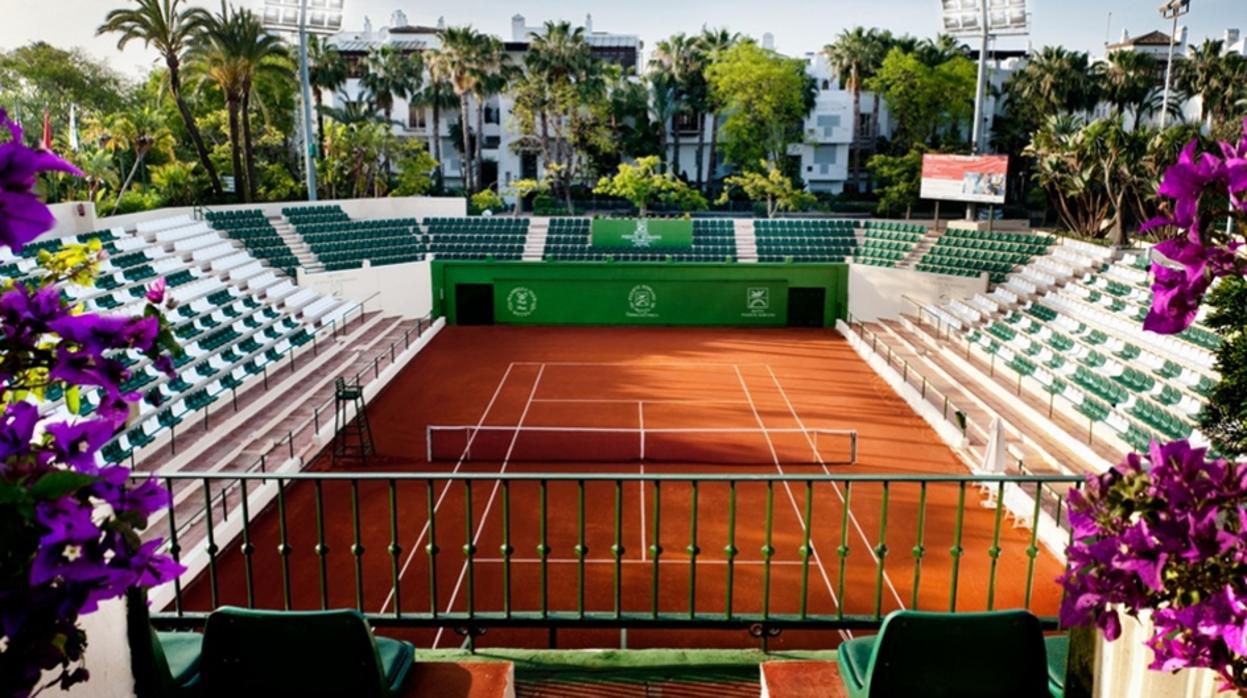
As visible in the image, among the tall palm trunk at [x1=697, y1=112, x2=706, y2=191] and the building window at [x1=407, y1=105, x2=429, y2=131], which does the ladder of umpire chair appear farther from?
the building window at [x1=407, y1=105, x2=429, y2=131]

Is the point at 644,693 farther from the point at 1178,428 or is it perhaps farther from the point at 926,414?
the point at 926,414

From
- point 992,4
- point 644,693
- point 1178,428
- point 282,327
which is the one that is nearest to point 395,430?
point 282,327

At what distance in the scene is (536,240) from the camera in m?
35.8

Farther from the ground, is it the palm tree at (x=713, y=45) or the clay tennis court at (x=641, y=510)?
the palm tree at (x=713, y=45)

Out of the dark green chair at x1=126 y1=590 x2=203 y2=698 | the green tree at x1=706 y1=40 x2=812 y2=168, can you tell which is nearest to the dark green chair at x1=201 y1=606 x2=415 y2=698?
the dark green chair at x1=126 y1=590 x2=203 y2=698

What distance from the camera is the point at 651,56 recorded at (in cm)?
5741

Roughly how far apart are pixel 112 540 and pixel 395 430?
18751 millimetres

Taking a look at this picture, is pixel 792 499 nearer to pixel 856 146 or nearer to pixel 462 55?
pixel 462 55

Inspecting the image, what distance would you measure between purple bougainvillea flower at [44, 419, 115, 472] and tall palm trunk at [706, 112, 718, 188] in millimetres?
55649

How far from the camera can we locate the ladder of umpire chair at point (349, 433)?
715 inches

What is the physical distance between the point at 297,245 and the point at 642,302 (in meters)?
11.5

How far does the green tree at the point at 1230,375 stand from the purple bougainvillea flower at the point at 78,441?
5.50 metres

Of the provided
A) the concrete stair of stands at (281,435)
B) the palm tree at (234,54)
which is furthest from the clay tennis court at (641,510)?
the palm tree at (234,54)

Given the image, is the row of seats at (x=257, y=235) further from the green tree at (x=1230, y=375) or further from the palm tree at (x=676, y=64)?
the palm tree at (x=676, y=64)
